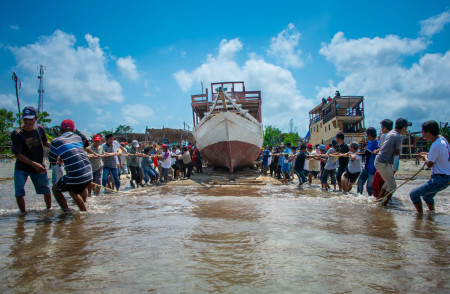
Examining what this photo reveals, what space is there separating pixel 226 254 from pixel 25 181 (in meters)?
3.72

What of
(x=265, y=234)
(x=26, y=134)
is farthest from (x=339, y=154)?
(x=26, y=134)

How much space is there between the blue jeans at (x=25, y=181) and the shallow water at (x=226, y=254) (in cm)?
56

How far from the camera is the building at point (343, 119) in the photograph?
29547mm

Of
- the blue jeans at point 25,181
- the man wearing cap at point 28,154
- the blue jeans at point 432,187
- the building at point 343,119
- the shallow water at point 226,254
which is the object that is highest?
the building at point 343,119

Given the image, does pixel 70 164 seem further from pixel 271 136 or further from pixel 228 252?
pixel 271 136

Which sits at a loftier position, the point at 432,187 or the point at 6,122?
the point at 6,122

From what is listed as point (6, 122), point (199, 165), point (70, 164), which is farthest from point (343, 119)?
point (6, 122)

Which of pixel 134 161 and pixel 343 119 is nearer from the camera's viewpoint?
pixel 134 161

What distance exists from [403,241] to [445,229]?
92cm

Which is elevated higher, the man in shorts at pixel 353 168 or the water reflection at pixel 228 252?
the man in shorts at pixel 353 168

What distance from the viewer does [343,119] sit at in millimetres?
29922

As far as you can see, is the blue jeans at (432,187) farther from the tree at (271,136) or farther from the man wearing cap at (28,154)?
the tree at (271,136)

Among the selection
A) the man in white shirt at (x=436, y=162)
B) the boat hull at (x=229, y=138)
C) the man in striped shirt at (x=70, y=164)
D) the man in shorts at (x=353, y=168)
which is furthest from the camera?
the boat hull at (x=229, y=138)

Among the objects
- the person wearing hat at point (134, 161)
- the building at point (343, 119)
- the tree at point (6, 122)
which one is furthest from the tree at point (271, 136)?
the person wearing hat at point (134, 161)
